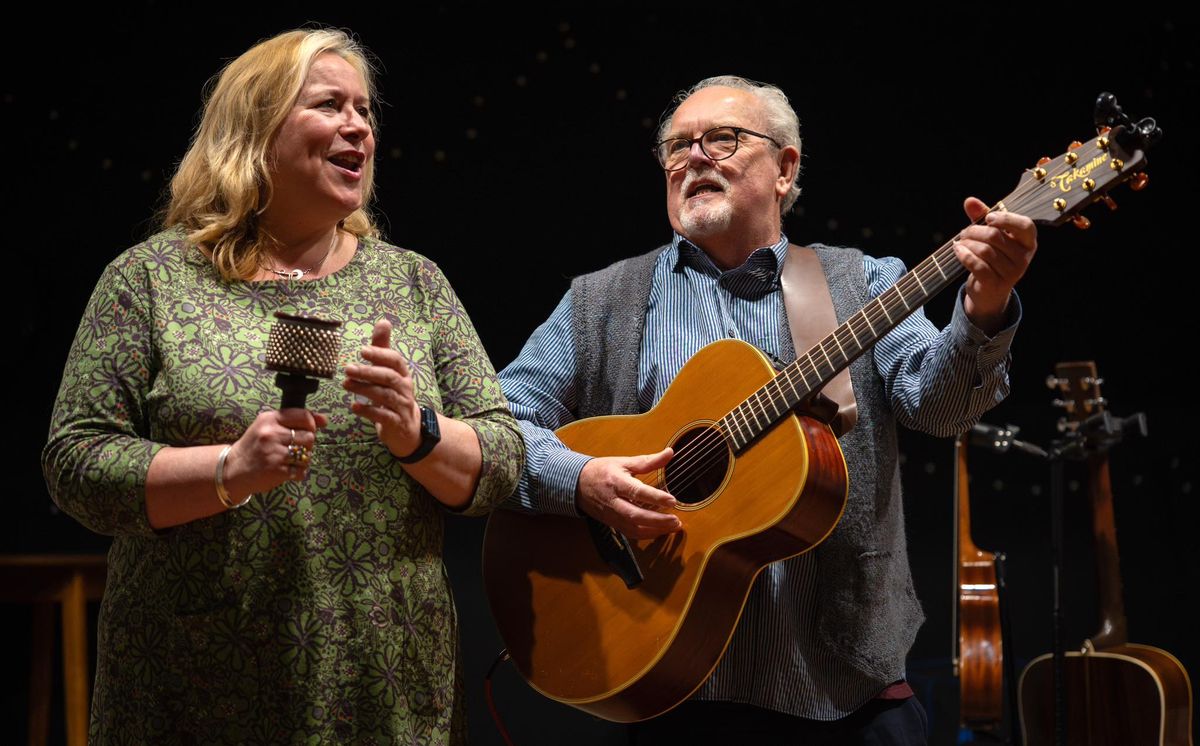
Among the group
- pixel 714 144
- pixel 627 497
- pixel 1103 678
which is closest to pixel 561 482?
pixel 627 497

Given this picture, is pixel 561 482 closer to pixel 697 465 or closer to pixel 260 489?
pixel 697 465

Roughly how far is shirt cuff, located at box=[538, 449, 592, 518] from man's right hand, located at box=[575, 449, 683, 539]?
12 millimetres

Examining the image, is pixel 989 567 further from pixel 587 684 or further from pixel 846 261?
pixel 587 684

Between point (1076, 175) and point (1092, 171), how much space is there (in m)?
0.03

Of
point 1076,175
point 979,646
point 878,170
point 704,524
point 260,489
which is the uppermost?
point 878,170

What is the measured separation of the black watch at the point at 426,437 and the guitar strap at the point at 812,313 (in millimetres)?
771

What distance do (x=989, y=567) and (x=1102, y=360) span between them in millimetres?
966

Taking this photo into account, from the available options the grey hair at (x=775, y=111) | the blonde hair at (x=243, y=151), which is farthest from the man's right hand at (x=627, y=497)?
the grey hair at (x=775, y=111)

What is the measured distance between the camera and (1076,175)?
1750 mm

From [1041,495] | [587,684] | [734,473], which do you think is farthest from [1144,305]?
[587,684]

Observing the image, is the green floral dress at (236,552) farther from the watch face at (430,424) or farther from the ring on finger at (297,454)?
the ring on finger at (297,454)

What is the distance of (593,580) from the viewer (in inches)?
81.8

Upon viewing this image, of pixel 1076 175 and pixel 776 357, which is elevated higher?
pixel 1076 175

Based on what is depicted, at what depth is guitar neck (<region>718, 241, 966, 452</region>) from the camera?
186 cm
